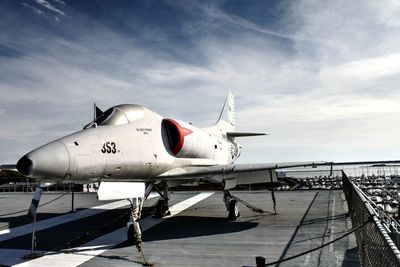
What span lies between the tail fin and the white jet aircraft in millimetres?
5387

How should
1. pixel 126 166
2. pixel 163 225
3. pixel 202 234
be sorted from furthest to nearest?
1. pixel 163 225
2. pixel 202 234
3. pixel 126 166

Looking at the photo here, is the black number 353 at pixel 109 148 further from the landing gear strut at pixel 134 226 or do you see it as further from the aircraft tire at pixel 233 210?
the aircraft tire at pixel 233 210

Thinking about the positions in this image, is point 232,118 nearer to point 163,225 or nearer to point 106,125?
point 163,225

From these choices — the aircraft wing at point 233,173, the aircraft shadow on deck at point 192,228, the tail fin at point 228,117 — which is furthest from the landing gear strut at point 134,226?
the tail fin at point 228,117

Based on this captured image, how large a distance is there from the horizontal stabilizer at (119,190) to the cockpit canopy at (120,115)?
1.67 metres

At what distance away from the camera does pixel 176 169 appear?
11.7 meters

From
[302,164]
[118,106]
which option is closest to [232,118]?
[302,164]

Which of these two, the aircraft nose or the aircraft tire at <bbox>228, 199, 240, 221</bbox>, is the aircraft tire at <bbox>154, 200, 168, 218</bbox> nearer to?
the aircraft tire at <bbox>228, 199, 240, 221</bbox>

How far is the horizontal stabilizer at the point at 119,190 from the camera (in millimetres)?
8752

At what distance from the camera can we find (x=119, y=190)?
9.08m

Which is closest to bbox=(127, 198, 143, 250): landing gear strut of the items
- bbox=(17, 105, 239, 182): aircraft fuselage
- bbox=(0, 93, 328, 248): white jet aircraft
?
bbox=(0, 93, 328, 248): white jet aircraft

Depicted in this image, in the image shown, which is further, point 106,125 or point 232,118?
point 232,118

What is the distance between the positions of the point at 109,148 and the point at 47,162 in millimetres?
1930

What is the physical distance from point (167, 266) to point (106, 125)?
13.3 feet
